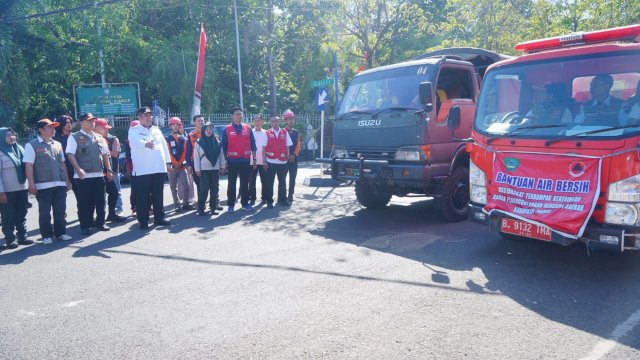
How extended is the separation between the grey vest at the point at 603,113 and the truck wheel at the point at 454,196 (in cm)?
273

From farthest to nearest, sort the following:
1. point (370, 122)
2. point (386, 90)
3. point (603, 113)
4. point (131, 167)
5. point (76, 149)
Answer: point (131, 167) < point (386, 90) < point (370, 122) < point (76, 149) < point (603, 113)

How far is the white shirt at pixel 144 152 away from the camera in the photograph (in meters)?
7.80

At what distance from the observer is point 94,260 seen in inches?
243

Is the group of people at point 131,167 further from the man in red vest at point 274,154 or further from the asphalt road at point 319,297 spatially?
the asphalt road at point 319,297

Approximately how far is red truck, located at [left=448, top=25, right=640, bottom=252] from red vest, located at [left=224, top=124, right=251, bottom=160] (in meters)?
4.57

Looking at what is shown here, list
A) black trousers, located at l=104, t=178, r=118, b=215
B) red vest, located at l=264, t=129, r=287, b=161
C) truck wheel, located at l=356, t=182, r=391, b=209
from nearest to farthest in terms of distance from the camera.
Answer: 1. black trousers, located at l=104, t=178, r=118, b=215
2. truck wheel, located at l=356, t=182, r=391, b=209
3. red vest, located at l=264, t=129, r=287, b=161

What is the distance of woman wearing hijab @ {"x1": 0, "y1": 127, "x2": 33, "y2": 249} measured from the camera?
269 inches

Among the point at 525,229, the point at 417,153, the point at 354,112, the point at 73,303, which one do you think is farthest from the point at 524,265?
the point at 73,303

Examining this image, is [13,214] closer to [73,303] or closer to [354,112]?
[73,303]

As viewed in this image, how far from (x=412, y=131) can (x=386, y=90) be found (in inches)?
40.0

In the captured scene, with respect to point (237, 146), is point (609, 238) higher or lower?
lower

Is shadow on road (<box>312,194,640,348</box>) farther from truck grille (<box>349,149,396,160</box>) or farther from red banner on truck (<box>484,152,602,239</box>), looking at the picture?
truck grille (<box>349,149,396,160</box>)

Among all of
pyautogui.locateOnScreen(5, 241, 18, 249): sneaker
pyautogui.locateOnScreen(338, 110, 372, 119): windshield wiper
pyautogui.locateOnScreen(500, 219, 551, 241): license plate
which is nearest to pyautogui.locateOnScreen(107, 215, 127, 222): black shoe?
pyautogui.locateOnScreen(5, 241, 18, 249): sneaker

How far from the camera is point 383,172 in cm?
767
